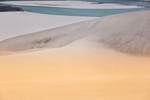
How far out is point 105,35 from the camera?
7.64 ft

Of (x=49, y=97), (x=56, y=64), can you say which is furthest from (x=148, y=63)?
(x=49, y=97)

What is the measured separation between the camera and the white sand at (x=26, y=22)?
2.37 meters

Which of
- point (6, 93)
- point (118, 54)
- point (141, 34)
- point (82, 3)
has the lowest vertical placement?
point (6, 93)

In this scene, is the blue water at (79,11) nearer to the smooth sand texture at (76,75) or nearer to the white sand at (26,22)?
the white sand at (26,22)

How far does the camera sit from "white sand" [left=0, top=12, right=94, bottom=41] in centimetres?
237

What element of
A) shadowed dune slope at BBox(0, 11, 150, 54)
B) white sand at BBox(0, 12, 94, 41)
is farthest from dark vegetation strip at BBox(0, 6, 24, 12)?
shadowed dune slope at BBox(0, 11, 150, 54)

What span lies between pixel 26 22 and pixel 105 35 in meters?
0.74

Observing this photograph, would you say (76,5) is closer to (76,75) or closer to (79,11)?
(79,11)

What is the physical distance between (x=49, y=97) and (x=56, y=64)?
1.28 ft

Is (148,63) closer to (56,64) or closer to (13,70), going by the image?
(56,64)

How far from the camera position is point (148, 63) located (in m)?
2.27

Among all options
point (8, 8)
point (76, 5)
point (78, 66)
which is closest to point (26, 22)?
point (8, 8)

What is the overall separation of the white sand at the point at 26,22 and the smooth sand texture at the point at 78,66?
55 mm

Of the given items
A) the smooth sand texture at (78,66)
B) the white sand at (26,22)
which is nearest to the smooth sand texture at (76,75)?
the smooth sand texture at (78,66)
